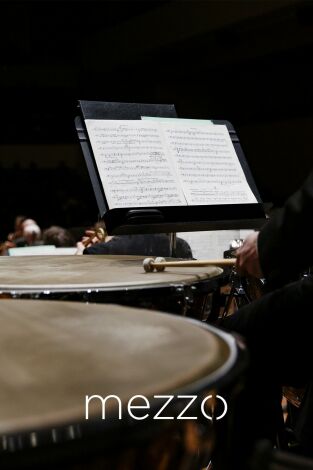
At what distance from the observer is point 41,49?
30.5ft

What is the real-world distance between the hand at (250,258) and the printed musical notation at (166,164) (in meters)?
0.48

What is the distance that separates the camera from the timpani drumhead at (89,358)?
64 cm

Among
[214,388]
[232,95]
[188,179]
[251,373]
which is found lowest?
[251,373]

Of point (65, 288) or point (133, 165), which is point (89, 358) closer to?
point (65, 288)

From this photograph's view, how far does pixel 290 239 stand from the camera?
1.23 meters

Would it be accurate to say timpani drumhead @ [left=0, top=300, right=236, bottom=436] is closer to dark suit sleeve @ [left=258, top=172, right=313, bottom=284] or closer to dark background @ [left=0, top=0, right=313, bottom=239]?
dark suit sleeve @ [left=258, top=172, right=313, bottom=284]

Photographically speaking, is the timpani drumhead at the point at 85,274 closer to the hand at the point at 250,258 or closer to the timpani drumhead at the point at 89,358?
the hand at the point at 250,258

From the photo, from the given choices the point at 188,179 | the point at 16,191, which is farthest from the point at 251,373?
the point at 16,191

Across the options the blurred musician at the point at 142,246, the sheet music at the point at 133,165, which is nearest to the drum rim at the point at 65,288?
the sheet music at the point at 133,165

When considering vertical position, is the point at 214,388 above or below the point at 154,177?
below

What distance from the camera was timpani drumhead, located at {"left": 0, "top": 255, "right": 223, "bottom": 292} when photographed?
4.33 feet

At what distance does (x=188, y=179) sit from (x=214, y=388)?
1268 millimetres

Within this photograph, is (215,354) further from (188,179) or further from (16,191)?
(16,191)

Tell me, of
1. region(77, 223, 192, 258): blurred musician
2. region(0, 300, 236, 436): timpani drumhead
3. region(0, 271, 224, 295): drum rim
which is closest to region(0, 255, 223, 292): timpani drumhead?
region(0, 271, 224, 295): drum rim
